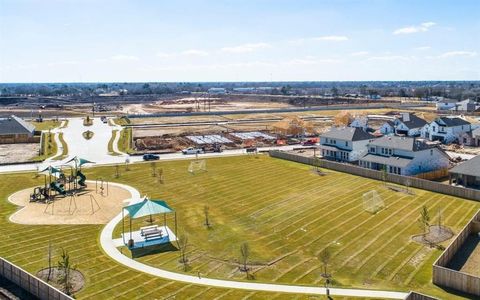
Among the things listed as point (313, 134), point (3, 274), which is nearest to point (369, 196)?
point (3, 274)

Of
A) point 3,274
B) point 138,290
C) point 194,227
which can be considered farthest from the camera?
point 194,227

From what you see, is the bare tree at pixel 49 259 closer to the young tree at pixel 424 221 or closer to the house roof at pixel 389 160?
the young tree at pixel 424 221

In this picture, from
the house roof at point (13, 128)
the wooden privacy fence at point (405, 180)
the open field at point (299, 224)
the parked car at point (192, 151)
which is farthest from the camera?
Result: the house roof at point (13, 128)

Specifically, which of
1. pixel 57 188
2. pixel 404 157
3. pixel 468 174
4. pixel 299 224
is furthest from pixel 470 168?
pixel 57 188

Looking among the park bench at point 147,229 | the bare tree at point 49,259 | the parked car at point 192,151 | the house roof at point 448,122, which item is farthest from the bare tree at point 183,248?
the house roof at point 448,122

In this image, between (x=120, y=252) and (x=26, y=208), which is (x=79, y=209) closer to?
(x=26, y=208)
